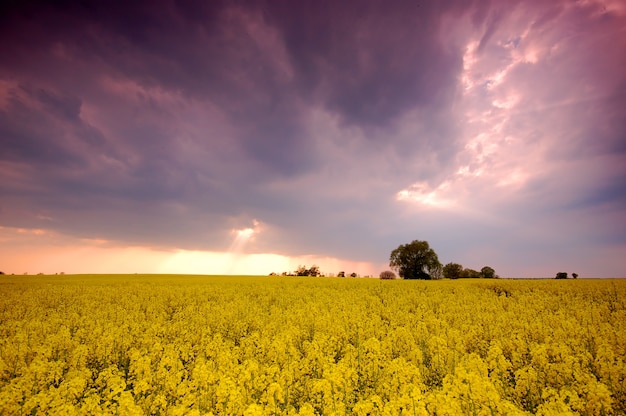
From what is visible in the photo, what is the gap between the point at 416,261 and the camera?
70.5m

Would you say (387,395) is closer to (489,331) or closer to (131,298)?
(489,331)

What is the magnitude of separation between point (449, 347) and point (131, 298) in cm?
1990

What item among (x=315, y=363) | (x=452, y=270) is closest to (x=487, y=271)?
(x=452, y=270)

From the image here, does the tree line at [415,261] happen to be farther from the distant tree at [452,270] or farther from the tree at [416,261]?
the distant tree at [452,270]

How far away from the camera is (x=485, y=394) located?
18.1 feet

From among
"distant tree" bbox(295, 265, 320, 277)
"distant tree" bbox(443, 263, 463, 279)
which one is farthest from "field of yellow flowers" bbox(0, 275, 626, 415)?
"distant tree" bbox(443, 263, 463, 279)

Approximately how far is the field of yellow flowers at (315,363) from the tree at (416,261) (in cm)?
5297

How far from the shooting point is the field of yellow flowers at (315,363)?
18.4 ft

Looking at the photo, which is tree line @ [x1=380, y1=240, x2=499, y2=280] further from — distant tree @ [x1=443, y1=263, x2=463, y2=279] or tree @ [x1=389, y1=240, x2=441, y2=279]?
distant tree @ [x1=443, y1=263, x2=463, y2=279]

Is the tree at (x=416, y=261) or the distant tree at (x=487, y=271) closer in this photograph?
the tree at (x=416, y=261)

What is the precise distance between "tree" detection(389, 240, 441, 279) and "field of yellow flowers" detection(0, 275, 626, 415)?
5297 cm

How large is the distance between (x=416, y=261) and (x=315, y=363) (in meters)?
67.2

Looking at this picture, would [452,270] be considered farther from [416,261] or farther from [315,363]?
[315,363]

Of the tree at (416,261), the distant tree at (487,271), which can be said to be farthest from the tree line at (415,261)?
the distant tree at (487,271)
